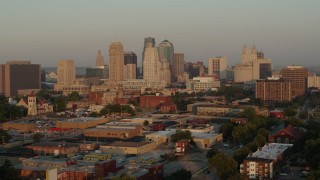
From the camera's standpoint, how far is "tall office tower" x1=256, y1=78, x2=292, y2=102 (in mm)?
47531

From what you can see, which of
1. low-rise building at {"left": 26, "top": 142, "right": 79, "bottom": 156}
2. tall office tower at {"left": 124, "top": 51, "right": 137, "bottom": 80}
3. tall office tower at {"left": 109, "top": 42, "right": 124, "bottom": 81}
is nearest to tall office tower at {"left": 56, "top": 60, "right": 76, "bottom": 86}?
tall office tower at {"left": 109, "top": 42, "right": 124, "bottom": 81}

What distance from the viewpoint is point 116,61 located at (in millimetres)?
72125

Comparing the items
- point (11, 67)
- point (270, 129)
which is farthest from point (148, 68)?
point (270, 129)

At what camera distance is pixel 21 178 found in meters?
16.6

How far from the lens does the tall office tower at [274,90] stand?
156 ft

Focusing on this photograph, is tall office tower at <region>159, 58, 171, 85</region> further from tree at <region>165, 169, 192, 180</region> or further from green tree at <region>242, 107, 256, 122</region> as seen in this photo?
tree at <region>165, 169, 192, 180</region>

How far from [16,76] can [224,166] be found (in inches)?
1866

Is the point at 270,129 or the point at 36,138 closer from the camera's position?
the point at 36,138

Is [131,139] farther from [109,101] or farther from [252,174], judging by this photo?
[109,101]

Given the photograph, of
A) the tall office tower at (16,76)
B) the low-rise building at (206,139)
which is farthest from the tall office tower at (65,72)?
the low-rise building at (206,139)

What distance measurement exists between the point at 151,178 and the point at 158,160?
3.60m

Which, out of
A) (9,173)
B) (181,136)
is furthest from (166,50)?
(9,173)

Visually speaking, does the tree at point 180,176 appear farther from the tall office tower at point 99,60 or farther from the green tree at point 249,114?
the tall office tower at point 99,60

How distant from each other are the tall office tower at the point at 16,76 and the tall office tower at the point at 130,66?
19.0 meters
